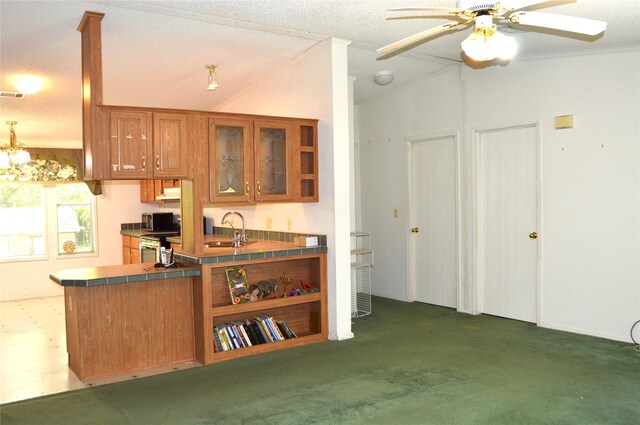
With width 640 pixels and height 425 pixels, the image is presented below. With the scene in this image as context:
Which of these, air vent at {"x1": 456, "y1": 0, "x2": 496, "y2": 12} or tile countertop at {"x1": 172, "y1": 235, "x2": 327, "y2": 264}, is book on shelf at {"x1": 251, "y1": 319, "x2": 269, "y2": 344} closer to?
tile countertop at {"x1": 172, "y1": 235, "x2": 327, "y2": 264}

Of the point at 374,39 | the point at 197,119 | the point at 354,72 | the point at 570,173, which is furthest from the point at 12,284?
the point at 570,173

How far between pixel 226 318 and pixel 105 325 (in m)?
1.00

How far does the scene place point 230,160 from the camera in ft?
14.9

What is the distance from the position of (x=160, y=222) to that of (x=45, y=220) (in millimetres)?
1772

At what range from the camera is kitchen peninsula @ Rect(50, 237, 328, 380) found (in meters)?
3.92

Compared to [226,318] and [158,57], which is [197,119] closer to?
[158,57]

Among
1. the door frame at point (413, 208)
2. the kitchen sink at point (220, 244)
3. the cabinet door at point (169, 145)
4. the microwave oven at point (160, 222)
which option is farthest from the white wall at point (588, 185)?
the microwave oven at point (160, 222)

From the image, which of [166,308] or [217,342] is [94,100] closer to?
[166,308]

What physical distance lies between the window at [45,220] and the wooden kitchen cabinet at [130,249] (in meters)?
0.50

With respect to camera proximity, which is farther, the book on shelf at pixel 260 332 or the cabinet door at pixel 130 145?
the book on shelf at pixel 260 332

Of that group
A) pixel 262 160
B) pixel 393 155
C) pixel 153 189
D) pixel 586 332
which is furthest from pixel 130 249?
pixel 586 332

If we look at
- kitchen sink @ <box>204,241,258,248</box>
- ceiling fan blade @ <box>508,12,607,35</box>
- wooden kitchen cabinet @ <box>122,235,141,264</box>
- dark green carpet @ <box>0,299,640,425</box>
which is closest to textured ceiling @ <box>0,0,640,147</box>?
ceiling fan blade @ <box>508,12,607,35</box>

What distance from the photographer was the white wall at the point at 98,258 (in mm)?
7996

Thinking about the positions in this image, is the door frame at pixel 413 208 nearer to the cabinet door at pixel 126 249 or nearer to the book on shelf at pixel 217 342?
the book on shelf at pixel 217 342
